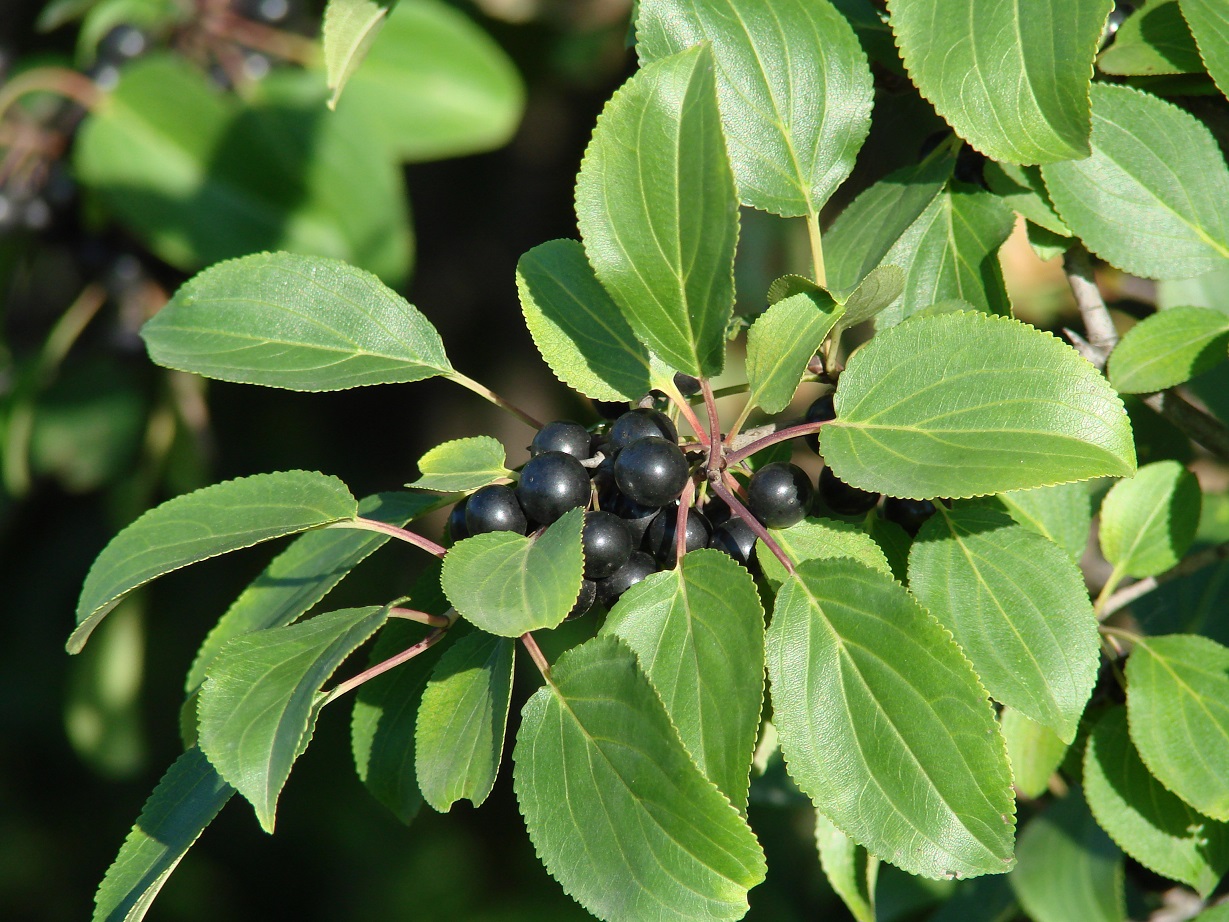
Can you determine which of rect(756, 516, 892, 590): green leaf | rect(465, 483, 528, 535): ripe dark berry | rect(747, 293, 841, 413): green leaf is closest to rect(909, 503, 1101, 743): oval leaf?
rect(756, 516, 892, 590): green leaf

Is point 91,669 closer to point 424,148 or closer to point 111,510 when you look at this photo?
point 111,510

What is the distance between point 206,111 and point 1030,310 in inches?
52.3

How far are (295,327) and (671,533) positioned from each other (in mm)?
305

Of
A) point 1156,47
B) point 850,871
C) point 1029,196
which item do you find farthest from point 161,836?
point 1156,47

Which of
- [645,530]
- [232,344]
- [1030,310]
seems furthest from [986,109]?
[1030,310]

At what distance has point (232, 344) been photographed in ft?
2.48

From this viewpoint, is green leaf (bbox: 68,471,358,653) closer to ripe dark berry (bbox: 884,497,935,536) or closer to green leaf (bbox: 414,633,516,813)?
green leaf (bbox: 414,633,516,813)

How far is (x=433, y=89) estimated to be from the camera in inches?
80.3

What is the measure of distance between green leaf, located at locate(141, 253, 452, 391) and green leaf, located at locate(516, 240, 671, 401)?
9 centimetres

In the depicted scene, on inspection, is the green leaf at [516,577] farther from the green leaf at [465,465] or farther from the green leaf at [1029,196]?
the green leaf at [1029,196]

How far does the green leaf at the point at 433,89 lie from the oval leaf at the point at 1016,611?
1540 millimetres

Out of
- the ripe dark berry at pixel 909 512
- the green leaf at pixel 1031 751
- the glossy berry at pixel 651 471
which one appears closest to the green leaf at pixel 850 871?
the green leaf at pixel 1031 751

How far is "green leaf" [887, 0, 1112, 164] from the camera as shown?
0.68 metres

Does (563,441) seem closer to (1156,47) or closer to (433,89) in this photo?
(1156,47)
